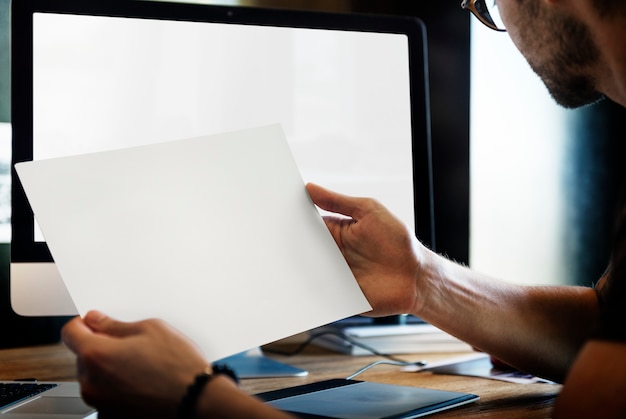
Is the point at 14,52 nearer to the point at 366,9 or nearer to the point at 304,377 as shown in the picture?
the point at 304,377

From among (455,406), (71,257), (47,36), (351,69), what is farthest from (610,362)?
(47,36)

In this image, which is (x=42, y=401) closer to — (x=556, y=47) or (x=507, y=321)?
(x=507, y=321)

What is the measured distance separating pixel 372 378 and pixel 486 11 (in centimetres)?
53

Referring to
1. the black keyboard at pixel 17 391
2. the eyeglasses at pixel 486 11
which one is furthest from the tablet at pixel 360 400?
the eyeglasses at pixel 486 11

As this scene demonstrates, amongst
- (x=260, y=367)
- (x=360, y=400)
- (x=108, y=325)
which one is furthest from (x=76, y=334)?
(x=260, y=367)

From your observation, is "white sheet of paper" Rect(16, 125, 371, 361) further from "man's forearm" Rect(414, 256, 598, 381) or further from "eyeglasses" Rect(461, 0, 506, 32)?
"eyeglasses" Rect(461, 0, 506, 32)

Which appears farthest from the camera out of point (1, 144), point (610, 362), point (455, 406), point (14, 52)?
point (1, 144)

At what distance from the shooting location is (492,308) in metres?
0.99

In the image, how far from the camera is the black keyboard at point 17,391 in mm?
754

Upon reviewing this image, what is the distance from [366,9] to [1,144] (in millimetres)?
782

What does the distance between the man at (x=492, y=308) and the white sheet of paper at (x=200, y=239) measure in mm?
53

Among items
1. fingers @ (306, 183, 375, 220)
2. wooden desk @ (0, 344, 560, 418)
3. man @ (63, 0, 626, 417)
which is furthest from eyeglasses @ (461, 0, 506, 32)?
wooden desk @ (0, 344, 560, 418)

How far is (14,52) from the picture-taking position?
3.44 ft

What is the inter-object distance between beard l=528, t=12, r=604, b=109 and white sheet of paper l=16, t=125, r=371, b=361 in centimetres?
33
